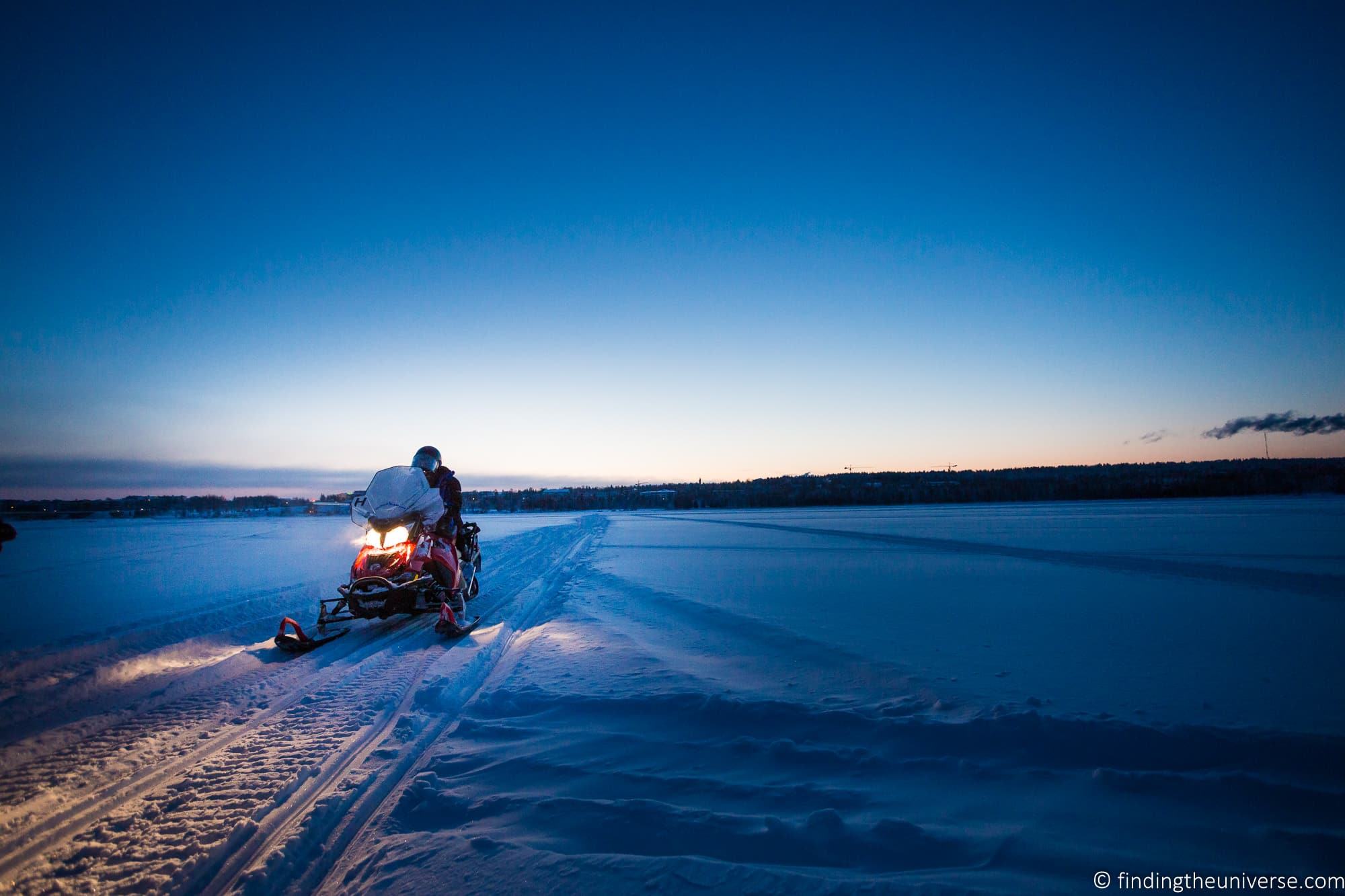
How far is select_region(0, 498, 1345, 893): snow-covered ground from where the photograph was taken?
218 centimetres

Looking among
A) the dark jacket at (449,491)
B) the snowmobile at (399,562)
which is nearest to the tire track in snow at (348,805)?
the snowmobile at (399,562)

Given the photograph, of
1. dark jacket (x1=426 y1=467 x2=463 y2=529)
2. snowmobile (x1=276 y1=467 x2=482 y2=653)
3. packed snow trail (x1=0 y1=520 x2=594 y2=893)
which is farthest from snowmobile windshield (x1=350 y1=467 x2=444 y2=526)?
packed snow trail (x1=0 y1=520 x2=594 y2=893)

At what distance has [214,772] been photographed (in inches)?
120

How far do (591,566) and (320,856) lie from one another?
9203 millimetres

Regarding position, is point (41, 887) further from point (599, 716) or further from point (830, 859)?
point (830, 859)

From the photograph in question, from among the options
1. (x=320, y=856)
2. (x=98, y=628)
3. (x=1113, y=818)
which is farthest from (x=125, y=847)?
(x=98, y=628)

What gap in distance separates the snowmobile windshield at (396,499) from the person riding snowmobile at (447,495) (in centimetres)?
20

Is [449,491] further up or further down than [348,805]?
further up

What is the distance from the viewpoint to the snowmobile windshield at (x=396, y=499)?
7000 millimetres

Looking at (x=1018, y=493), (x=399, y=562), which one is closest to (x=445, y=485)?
(x=399, y=562)

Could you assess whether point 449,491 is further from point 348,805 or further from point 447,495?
point 348,805

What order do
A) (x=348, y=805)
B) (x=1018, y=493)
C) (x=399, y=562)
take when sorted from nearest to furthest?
(x=348, y=805) → (x=399, y=562) → (x=1018, y=493)

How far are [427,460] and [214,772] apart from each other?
5435mm

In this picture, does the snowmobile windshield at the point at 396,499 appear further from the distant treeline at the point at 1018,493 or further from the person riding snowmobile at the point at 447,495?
the distant treeline at the point at 1018,493
